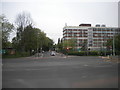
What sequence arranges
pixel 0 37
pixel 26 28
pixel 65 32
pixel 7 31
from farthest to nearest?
pixel 65 32 → pixel 26 28 → pixel 7 31 → pixel 0 37

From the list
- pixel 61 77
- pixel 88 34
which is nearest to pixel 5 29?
pixel 61 77

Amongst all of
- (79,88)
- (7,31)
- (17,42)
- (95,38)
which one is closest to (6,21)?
(7,31)

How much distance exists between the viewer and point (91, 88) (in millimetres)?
7586

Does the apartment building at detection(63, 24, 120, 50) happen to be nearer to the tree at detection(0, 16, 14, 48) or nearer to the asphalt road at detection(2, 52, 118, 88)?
the tree at detection(0, 16, 14, 48)

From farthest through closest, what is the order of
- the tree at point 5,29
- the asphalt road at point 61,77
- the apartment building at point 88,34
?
the apartment building at point 88,34, the tree at point 5,29, the asphalt road at point 61,77

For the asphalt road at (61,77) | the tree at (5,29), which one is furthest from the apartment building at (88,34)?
the asphalt road at (61,77)

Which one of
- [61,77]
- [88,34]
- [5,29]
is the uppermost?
[88,34]

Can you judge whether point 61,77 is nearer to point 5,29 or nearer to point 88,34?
point 5,29

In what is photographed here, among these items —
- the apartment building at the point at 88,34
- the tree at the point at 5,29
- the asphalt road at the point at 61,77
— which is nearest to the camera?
the asphalt road at the point at 61,77

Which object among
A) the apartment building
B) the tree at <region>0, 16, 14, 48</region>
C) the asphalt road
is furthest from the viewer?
the apartment building

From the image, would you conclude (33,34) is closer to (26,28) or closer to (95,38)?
(26,28)

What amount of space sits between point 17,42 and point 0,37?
15809 mm

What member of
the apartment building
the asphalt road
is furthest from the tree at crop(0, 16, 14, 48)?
the apartment building

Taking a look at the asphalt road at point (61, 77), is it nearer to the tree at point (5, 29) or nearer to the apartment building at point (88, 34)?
the tree at point (5, 29)
